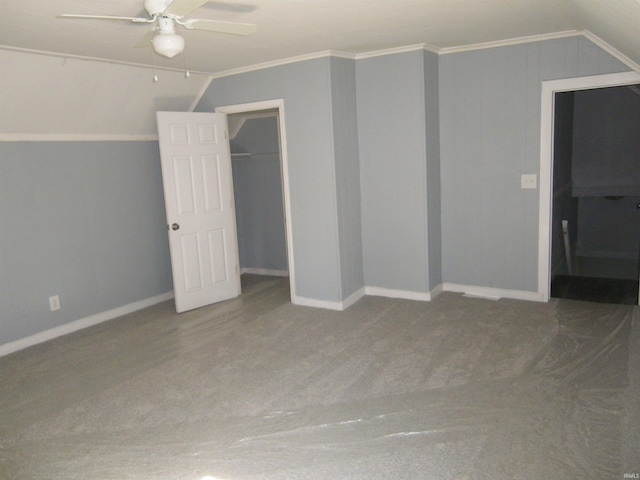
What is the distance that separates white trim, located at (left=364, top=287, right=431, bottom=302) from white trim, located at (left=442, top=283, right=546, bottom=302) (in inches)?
14.6

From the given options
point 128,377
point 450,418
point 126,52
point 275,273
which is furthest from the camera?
point 275,273

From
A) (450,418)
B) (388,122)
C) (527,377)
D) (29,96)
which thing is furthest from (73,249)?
(527,377)

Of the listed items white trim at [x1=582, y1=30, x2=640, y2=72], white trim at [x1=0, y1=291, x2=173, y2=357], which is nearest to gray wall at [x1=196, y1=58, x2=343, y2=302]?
white trim at [x1=0, y1=291, x2=173, y2=357]

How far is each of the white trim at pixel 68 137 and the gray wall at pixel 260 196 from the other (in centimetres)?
126

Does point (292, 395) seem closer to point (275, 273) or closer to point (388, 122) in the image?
point (388, 122)

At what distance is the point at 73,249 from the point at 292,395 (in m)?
2.58

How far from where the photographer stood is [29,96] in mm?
3852

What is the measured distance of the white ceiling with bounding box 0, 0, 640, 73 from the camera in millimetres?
2807

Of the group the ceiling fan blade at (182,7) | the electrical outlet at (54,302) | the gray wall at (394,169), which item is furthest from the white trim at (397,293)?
the ceiling fan blade at (182,7)

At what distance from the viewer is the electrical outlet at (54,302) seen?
4.34 m

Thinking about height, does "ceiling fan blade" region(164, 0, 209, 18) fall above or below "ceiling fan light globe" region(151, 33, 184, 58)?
above

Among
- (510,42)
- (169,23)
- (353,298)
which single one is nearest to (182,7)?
(169,23)

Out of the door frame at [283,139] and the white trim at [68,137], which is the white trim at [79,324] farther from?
the white trim at [68,137]

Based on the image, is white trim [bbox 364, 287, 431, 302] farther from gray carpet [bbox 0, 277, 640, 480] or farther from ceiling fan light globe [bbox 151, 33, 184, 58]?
ceiling fan light globe [bbox 151, 33, 184, 58]
